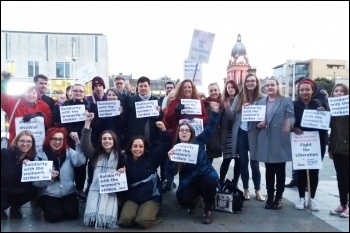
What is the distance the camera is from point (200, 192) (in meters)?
5.64

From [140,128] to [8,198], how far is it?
7.38ft

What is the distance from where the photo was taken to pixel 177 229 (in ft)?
16.7

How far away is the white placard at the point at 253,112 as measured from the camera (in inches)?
240

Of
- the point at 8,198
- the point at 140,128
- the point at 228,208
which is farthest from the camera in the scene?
the point at 140,128

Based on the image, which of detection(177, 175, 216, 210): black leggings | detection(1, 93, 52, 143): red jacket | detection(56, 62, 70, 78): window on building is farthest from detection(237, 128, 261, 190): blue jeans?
detection(56, 62, 70, 78): window on building

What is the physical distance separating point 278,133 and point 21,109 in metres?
4.17

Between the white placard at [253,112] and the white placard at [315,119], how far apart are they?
2.04 feet

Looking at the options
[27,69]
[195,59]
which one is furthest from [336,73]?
[195,59]

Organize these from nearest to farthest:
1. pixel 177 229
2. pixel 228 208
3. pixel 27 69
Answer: pixel 177 229 < pixel 228 208 < pixel 27 69

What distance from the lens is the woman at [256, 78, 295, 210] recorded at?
599cm

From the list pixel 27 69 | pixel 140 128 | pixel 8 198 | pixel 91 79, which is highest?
pixel 27 69

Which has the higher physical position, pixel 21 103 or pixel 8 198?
pixel 21 103

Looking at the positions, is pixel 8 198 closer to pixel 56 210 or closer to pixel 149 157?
pixel 56 210

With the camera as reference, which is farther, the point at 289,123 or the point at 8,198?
the point at 289,123
